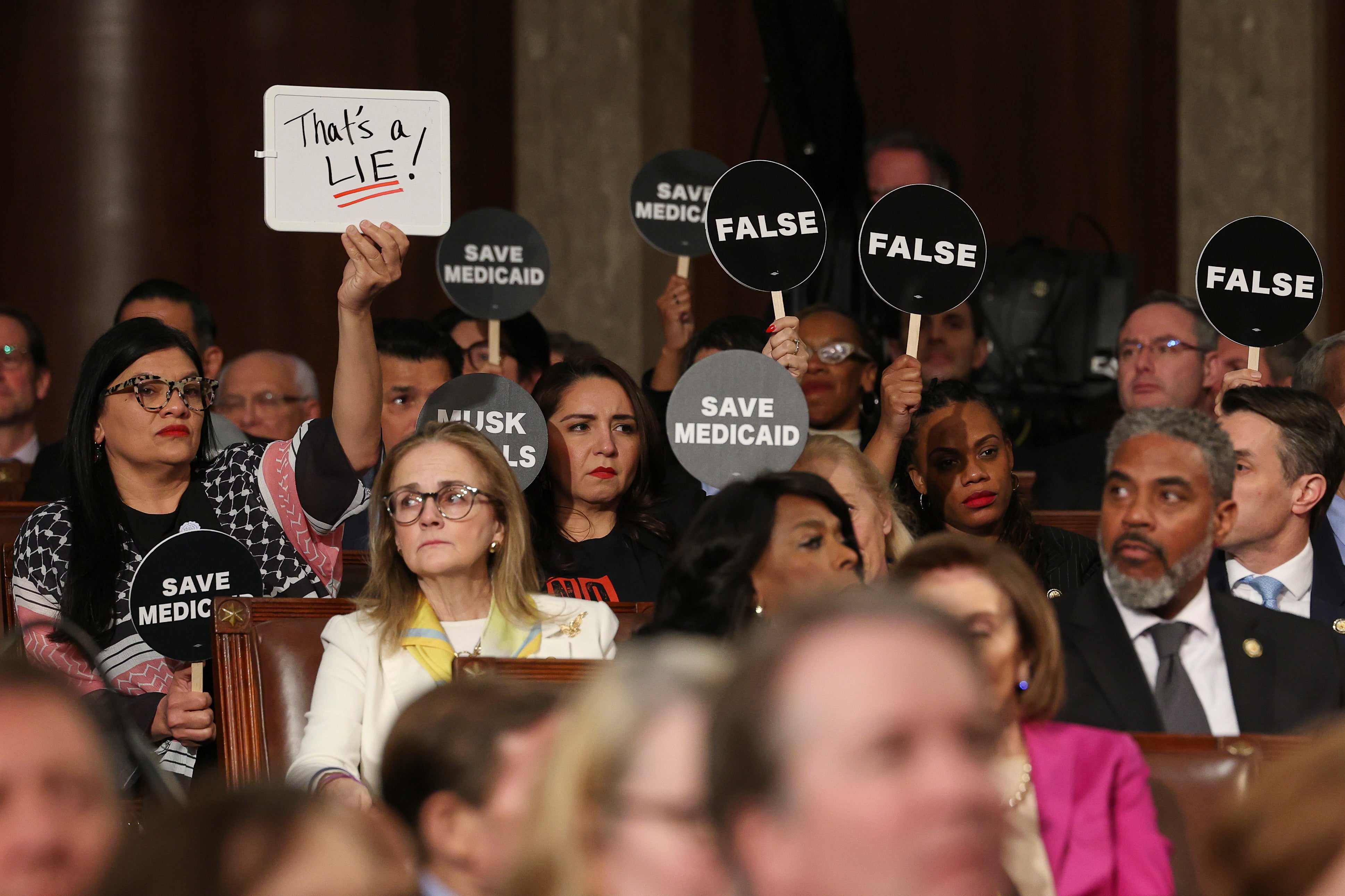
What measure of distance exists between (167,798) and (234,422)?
324cm

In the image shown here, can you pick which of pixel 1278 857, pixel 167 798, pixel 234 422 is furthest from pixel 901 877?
pixel 234 422

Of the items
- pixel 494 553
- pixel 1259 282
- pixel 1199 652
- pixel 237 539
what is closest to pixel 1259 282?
pixel 1259 282

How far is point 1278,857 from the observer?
1.73m

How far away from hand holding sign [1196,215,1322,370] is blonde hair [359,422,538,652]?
203 cm

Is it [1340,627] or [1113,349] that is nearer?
[1340,627]

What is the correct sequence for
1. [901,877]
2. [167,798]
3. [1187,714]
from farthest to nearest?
[1187,714] → [167,798] → [901,877]

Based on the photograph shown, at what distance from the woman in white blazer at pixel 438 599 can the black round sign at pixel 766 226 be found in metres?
1.04

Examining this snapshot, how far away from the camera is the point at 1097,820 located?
267 centimetres

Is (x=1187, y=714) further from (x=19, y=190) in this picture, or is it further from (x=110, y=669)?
(x=19, y=190)

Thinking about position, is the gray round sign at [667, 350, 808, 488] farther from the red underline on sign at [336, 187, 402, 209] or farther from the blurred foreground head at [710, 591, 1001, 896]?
the blurred foreground head at [710, 591, 1001, 896]

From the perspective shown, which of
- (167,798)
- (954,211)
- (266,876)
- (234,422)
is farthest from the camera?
(234,422)

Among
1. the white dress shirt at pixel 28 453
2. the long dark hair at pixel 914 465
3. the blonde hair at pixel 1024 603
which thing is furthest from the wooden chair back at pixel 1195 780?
the white dress shirt at pixel 28 453

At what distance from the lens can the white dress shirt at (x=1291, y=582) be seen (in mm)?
3957

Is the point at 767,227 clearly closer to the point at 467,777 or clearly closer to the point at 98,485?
the point at 98,485
